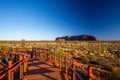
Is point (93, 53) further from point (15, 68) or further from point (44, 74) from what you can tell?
point (15, 68)

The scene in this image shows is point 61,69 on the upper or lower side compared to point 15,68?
lower

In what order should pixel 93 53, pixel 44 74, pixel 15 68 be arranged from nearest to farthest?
pixel 15 68 → pixel 44 74 → pixel 93 53

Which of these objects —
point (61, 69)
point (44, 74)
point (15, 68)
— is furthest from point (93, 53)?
point (15, 68)

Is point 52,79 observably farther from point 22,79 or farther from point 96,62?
point 96,62

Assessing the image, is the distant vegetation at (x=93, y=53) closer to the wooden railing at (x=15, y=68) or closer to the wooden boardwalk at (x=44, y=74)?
the wooden boardwalk at (x=44, y=74)

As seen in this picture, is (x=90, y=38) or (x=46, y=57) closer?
(x=46, y=57)

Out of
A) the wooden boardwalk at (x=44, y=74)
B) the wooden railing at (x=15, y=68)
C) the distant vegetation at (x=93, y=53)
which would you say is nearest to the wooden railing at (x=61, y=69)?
the wooden railing at (x=15, y=68)

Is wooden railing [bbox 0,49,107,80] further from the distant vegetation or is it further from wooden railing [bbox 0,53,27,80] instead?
the distant vegetation

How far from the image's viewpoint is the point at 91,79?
16.7 ft

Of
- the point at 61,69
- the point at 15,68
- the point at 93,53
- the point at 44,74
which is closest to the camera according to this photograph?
the point at 15,68

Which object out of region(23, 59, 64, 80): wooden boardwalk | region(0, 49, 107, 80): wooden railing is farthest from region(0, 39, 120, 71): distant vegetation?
region(23, 59, 64, 80): wooden boardwalk

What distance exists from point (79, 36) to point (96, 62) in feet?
529

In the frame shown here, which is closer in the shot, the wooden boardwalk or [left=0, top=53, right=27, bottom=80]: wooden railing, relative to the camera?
[left=0, top=53, right=27, bottom=80]: wooden railing

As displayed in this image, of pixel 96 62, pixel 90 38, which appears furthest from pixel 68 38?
pixel 96 62
